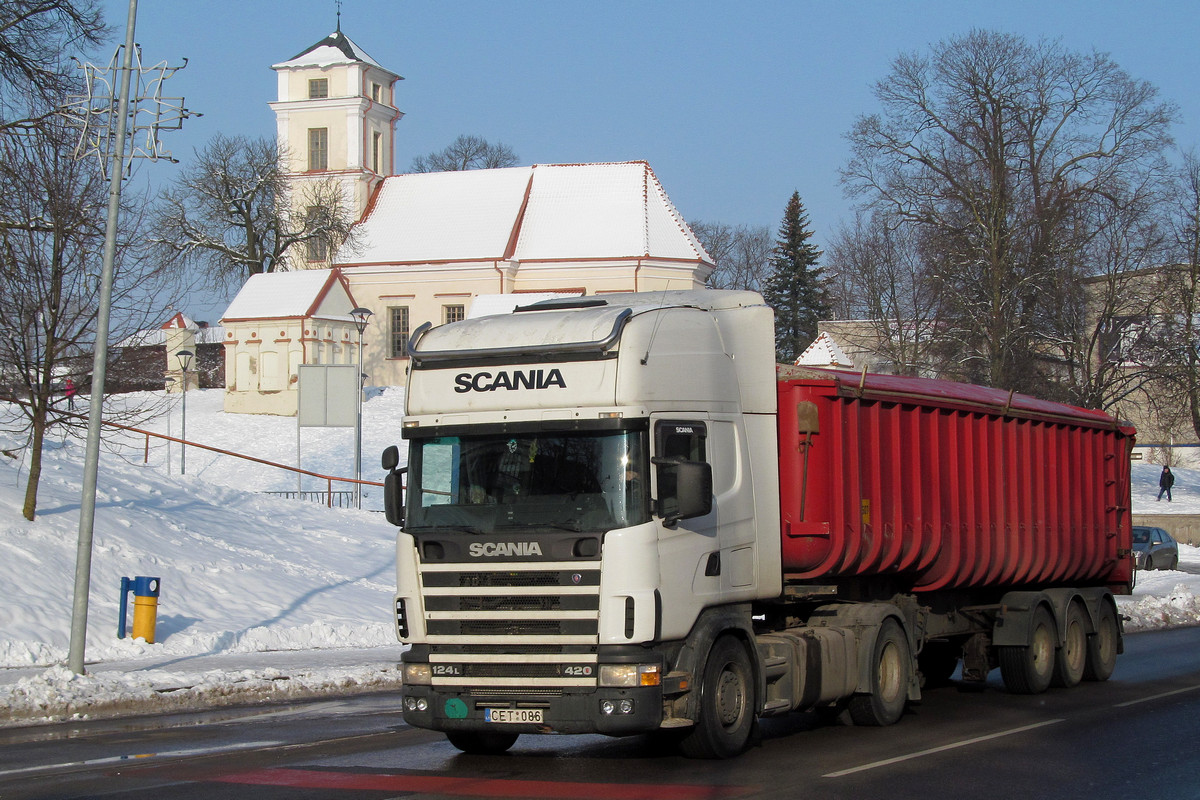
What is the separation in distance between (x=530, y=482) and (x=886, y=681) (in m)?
4.58

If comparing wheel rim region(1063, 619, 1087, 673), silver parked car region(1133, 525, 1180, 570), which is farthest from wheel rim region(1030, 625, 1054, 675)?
silver parked car region(1133, 525, 1180, 570)

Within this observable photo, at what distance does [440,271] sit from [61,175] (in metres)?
46.4

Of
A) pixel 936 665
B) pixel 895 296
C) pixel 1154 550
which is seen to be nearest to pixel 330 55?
pixel 895 296

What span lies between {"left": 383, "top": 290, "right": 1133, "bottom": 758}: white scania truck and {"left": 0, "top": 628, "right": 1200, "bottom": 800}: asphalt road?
41 centimetres

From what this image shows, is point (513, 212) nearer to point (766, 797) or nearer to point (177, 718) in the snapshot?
point (177, 718)

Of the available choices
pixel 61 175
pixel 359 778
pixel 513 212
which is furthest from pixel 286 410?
pixel 359 778

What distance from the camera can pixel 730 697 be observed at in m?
10.2

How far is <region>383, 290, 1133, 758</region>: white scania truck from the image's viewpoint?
940 cm

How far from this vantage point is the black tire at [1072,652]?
1547 cm

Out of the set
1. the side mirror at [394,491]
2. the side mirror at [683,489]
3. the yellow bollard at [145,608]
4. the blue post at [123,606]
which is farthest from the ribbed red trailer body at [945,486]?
the blue post at [123,606]

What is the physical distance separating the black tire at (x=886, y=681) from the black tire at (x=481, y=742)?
10.8 feet

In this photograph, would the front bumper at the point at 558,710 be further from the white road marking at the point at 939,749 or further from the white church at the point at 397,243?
the white church at the point at 397,243

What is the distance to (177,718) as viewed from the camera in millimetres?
13492

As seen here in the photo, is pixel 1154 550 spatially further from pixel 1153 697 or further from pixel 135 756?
pixel 135 756
